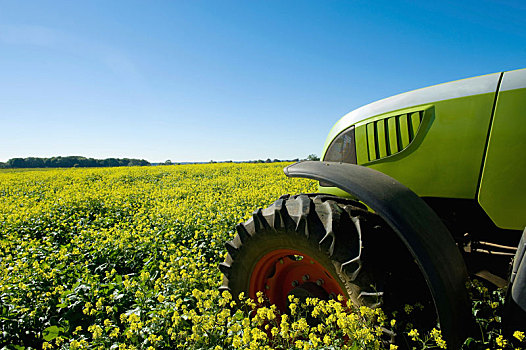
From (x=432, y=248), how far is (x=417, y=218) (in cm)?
16

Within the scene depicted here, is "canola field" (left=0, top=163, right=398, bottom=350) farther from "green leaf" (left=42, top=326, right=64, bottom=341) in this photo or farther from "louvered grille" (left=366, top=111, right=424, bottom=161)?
"louvered grille" (left=366, top=111, right=424, bottom=161)

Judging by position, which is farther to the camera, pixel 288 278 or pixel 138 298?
pixel 138 298

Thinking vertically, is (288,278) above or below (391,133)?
below

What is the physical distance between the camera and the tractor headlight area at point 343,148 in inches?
97.4

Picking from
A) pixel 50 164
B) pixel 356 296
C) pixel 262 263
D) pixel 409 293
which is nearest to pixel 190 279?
pixel 262 263

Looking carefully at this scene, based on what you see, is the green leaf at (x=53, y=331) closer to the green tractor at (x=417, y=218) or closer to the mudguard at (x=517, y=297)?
the green tractor at (x=417, y=218)

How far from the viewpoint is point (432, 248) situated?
1.54 meters

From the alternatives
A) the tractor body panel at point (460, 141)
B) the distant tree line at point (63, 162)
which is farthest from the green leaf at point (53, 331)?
the distant tree line at point (63, 162)

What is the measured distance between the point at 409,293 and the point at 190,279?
224 centimetres

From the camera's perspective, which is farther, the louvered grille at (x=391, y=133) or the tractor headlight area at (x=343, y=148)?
the tractor headlight area at (x=343, y=148)

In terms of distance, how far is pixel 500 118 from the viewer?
1.71 metres

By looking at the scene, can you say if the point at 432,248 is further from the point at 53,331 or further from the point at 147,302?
the point at 53,331

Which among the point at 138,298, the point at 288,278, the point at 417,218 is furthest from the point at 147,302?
the point at 417,218

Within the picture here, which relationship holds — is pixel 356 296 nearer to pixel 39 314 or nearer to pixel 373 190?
pixel 373 190
